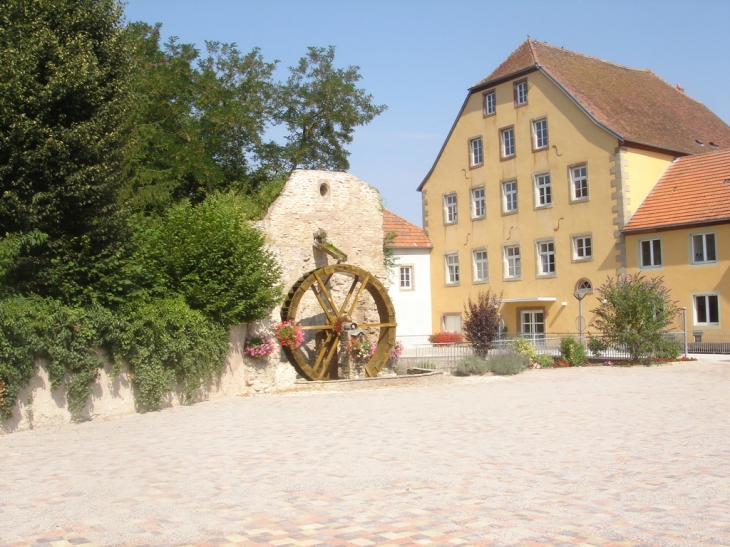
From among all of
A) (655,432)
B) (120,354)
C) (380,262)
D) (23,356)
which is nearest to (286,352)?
(380,262)

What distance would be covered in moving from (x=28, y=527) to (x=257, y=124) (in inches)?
1038

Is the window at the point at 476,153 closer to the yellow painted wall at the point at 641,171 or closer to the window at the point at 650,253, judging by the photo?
the yellow painted wall at the point at 641,171

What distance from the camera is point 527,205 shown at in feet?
113

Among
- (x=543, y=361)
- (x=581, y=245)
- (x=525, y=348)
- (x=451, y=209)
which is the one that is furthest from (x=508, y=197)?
(x=543, y=361)

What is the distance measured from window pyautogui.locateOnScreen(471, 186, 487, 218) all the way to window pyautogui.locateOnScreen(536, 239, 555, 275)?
3283 millimetres

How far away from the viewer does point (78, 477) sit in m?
7.73

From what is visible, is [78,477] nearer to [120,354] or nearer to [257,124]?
[120,354]

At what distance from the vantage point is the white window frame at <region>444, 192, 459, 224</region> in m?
37.4

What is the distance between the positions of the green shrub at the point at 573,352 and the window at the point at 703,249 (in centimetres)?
788

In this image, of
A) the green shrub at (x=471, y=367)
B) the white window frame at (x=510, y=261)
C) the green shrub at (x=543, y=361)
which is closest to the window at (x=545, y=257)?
the white window frame at (x=510, y=261)

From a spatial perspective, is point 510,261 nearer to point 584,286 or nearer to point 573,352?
point 584,286

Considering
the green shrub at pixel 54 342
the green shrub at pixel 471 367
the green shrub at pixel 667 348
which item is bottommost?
the green shrub at pixel 471 367

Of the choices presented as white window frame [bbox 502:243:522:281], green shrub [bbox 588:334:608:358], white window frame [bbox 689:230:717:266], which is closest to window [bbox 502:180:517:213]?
white window frame [bbox 502:243:522:281]

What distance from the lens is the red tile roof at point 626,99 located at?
32.4 meters
